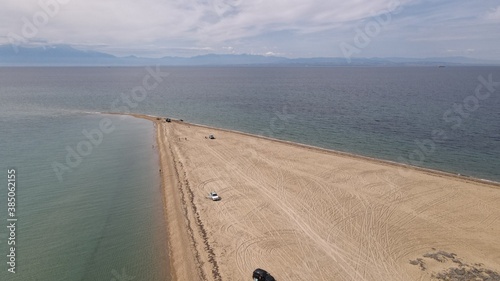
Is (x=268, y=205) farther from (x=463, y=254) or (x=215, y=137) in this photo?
(x=215, y=137)

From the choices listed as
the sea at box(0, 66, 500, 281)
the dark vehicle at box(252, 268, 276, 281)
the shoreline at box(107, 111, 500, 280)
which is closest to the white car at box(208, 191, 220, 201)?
the shoreline at box(107, 111, 500, 280)

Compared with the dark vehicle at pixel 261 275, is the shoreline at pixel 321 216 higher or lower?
lower

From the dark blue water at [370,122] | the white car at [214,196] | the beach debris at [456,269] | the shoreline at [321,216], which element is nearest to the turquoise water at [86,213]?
the shoreline at [321,216]

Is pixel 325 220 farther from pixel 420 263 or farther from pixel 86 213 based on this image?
pixel 86 213

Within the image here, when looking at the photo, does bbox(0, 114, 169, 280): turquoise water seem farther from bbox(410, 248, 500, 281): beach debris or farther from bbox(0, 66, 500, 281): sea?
bbox(410, 248, 500, 281): beach debris

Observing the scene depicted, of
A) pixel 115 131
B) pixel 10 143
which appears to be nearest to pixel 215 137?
pixel 115 131

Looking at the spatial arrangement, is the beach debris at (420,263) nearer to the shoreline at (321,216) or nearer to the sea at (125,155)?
the shoreline at (321,216)
